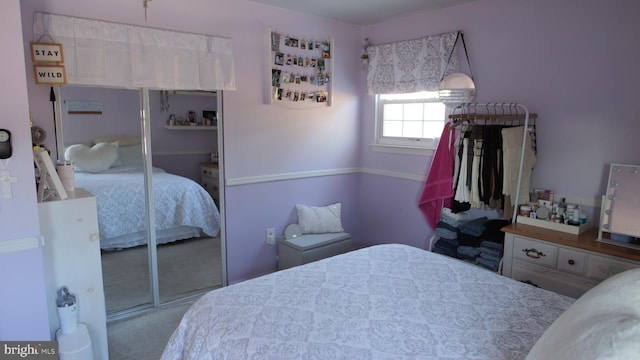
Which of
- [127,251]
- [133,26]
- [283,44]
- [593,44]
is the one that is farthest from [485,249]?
[133,26]

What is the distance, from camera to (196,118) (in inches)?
125

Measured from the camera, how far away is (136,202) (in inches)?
117

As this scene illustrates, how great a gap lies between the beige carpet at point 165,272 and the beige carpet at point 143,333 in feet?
0.43

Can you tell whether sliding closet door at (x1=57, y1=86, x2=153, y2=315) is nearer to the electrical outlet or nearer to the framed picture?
the framed picture

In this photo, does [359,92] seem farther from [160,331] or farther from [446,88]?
[160,331]

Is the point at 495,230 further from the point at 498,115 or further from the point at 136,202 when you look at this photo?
the point at 136,202

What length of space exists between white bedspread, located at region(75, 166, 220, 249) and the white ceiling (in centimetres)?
164

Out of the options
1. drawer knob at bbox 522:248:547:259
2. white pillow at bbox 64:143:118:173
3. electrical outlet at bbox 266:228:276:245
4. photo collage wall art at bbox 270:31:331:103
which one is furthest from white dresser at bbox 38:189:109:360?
drawer knob at bbox 522:248:547:259

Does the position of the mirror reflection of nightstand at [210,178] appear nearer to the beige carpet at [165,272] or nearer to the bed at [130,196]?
the bed at [130,196]

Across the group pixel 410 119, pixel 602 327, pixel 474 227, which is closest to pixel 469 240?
pixel 474 227

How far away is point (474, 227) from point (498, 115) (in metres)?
0.85

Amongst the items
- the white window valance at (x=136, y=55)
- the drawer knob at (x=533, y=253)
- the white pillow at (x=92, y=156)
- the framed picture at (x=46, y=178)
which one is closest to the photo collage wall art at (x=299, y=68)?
the white window valance at (x=136, y=55)

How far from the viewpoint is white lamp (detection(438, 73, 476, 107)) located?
2.91 m

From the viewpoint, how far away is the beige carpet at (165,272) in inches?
118
